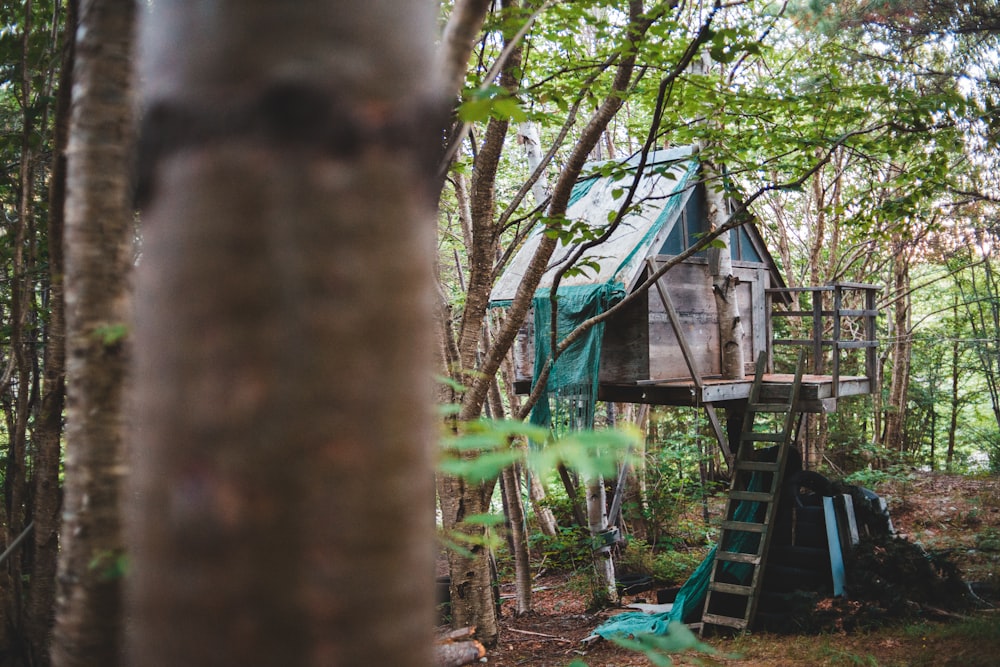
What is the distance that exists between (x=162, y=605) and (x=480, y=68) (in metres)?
5.03

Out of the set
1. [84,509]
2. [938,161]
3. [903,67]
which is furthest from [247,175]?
[903,67]

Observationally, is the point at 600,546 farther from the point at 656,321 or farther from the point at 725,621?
the point at 656,321

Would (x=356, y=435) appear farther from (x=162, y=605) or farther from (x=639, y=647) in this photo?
(x=639, y=647)

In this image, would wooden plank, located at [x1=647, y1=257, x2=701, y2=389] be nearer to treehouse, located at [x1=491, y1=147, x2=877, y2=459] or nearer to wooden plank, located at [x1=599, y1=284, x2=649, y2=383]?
treehouse, located at [x1=491, y1=147, x2=877, y2=459]

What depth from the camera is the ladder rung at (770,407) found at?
850 centimetres

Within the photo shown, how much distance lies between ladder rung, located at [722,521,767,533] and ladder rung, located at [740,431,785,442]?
1040 mm

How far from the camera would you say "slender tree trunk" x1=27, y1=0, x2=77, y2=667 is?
2.46 m

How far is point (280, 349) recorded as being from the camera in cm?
45

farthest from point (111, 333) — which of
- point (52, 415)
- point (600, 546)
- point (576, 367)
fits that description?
point (600, 546)

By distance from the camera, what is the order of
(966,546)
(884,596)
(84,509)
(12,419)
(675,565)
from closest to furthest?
(84,509), (12,419), (884,596), (966,546), (675,565)

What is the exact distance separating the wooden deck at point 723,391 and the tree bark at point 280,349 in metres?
7.93

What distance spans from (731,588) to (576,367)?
10.7 feet

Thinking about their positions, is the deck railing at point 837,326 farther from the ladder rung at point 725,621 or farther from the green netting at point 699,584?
the ladder rung at point 725,621

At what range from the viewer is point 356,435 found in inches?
18.1
